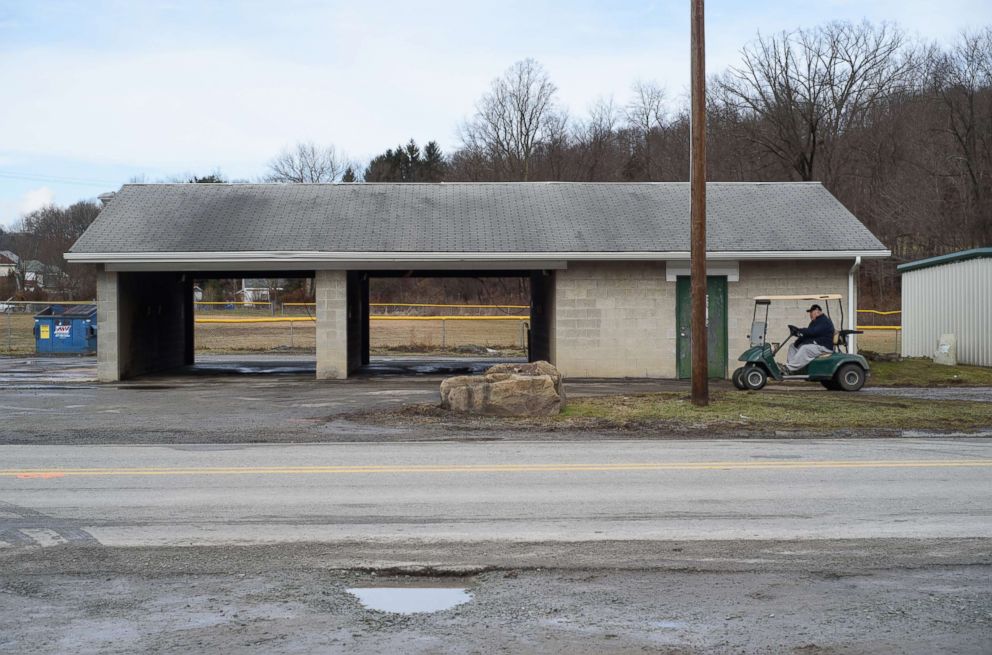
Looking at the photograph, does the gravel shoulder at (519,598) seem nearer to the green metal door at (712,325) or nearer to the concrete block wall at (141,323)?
the green metal door at (712,325)

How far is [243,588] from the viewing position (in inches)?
249

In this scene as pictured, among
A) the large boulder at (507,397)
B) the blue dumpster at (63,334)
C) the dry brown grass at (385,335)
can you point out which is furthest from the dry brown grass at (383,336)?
the large boulder at (507,397)

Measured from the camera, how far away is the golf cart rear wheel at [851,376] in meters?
19.7

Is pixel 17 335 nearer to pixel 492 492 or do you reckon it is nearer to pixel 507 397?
pixel 507 397

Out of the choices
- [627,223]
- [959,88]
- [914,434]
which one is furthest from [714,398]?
[959,88]

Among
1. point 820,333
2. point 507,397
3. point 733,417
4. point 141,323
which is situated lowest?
point 733,417

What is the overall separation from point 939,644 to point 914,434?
9761 mm

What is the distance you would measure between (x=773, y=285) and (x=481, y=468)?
48.9 ft

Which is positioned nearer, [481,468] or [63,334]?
[481,468]

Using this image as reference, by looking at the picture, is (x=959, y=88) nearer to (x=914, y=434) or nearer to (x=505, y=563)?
(x=914, y=434)

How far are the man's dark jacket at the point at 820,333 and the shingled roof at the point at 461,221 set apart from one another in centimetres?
415

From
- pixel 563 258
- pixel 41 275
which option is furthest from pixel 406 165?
pixel 563 258

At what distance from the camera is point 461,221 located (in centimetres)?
2581

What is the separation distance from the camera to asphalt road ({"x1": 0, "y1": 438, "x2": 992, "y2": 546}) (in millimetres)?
7879
